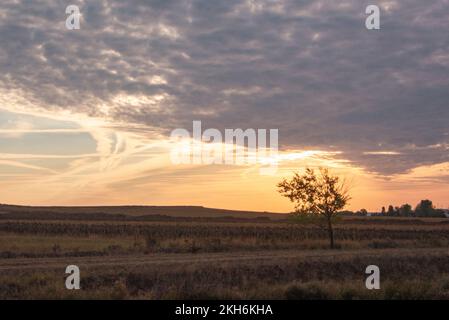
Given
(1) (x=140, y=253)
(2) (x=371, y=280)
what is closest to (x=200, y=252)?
(1) (x=140, y=253)

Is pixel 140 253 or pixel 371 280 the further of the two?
pixel 140 253

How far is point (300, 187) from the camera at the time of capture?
4672cm

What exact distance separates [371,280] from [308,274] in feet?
10.4

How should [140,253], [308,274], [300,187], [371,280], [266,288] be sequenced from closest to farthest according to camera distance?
1. [266,288]
2. [371,280]
3. [308,274]
4. [140,253]
5. [300,187]

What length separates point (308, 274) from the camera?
27.8 m

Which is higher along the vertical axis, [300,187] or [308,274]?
[300,187]
